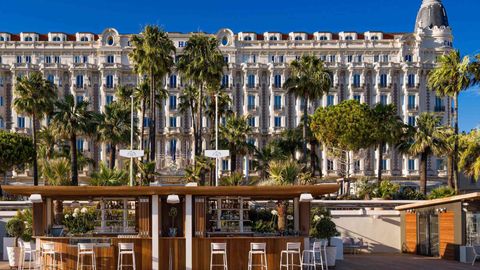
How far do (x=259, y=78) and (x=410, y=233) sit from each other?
149 feet

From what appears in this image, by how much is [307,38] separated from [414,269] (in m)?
61.8

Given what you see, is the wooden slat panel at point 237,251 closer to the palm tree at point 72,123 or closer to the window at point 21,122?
the palm tree at point 72,123

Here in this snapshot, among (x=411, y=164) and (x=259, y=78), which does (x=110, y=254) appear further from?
(x=411, y=164)

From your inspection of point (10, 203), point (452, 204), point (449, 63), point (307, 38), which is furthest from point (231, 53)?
point (452, 204)

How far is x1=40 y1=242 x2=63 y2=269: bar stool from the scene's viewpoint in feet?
84.4

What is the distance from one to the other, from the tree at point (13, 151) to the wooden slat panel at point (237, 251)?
38889mm

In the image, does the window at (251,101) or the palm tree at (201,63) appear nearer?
the palm tree at (201,63)

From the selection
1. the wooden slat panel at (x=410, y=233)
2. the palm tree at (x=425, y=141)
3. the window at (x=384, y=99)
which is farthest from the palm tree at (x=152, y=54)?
the window at (x=384, y=99)

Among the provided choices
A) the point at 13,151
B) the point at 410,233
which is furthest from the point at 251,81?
the point at 410,233

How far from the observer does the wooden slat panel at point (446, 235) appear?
115ft

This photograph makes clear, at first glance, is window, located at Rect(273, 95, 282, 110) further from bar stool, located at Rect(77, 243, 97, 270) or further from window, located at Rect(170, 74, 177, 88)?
bar stool, located at Rect(77, 243, 97, 270)

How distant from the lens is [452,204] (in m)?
35.0

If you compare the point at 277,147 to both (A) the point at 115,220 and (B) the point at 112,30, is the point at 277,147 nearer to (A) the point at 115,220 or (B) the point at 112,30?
(B) the point at 112,30

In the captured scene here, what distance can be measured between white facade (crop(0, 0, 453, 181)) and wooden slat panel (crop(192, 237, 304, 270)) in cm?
5577
